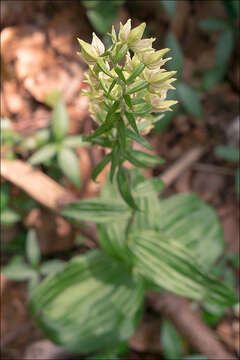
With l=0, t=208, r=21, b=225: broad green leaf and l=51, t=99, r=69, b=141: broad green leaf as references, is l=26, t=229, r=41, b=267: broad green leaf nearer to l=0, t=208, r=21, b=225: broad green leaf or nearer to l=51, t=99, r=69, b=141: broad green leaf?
l=0, t=208, r=21, b=225: broad green leaf

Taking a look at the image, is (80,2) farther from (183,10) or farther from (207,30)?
(207,30)

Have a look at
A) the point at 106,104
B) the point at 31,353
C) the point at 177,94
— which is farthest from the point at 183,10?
the point at 31,353

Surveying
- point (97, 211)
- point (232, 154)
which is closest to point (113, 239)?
point (97, 211)

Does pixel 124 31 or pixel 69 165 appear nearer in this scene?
pixel 124 31

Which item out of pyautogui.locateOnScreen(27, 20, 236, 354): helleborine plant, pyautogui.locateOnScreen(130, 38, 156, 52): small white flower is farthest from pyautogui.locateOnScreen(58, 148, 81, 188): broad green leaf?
pyautogui.locateOnScreen(130, 38, 156, 52): small white flower

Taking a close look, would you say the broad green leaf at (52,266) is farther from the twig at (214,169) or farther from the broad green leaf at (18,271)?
the twig at (214,169)

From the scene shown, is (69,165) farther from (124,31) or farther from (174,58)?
(124,31)
